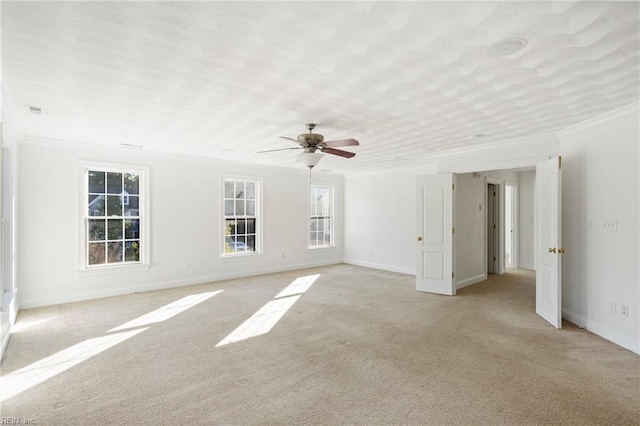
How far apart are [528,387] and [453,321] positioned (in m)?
1.60

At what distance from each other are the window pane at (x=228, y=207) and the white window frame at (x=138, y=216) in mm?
1484

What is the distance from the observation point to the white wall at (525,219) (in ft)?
26.5

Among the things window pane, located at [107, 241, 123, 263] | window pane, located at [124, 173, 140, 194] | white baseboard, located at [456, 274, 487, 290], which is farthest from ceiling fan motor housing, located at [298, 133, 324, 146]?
white baseboard, located at [456, 274, 487, 290]

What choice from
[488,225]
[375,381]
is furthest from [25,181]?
[488,225]

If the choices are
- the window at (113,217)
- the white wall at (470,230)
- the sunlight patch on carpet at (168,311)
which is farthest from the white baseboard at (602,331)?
the window at (113,217)

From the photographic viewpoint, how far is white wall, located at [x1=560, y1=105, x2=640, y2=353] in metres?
3.35

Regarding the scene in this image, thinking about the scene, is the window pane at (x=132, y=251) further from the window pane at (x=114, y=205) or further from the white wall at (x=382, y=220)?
the white wall at (x=382, y=220)

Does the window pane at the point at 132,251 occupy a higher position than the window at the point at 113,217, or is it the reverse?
the window at the point at 113,217

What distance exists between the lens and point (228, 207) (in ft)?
22.5

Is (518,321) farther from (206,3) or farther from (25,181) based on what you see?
(25,181)

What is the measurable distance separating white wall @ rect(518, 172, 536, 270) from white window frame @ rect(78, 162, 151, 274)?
8364 millimetres

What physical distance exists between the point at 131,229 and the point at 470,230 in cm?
625

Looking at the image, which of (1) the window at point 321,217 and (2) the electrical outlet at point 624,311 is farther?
(1) the window at point 321,217

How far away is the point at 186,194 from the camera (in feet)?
20.4
